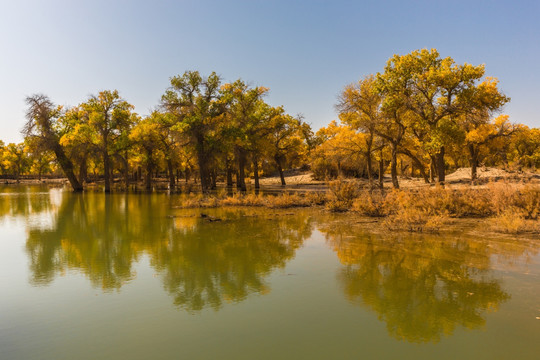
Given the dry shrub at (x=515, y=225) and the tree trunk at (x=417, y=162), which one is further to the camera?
the tree trunk at (x=417, y=162)

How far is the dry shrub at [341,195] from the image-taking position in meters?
20.4

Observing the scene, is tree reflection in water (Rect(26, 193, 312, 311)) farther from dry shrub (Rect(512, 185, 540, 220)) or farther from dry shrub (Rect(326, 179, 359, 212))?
dry shrub (Rect(512, 185, 540, 220))

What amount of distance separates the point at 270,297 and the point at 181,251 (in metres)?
4.96

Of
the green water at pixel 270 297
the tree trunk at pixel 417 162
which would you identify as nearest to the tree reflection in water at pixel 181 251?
the green water at pixel 270 297

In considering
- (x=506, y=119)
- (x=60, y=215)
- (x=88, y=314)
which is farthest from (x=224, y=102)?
(x=506, y=119)

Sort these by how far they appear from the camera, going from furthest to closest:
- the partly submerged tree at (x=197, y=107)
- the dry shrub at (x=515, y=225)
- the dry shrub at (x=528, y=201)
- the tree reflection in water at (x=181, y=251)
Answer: the partly submerged tree at (x=197, y=107)
the dry shrub at (x=528, y=201)
the dry shrub at (x=515, y=225)
the tree reflection in water at (x=181, y=251)

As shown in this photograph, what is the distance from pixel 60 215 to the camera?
2072 cm

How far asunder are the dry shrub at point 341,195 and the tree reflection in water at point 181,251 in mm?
2764

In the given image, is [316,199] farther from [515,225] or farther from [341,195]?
[515,225]

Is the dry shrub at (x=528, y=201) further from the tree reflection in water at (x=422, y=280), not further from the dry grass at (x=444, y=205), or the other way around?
the tree reflection in water at (x=422, y=280)

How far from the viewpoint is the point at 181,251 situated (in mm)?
11055

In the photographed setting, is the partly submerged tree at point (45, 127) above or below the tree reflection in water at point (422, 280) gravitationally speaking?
above

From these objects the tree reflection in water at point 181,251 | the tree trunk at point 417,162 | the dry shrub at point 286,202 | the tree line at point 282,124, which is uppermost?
the tree line at point 282,124

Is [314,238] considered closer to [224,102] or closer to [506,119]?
[224,102]
